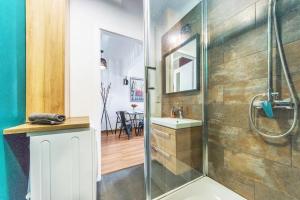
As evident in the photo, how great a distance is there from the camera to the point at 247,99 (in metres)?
1.13

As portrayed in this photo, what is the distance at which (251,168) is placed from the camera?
1.10 m

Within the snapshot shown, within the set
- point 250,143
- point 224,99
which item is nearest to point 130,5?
point 224,99

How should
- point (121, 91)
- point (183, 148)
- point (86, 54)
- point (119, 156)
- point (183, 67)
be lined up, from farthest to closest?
point (121, 91) < point (119, 156) < point (183, 67) < point (86, 54) < point (183, 148)

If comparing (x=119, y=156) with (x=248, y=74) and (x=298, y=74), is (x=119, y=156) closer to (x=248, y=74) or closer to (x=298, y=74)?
(x=248, y=74)

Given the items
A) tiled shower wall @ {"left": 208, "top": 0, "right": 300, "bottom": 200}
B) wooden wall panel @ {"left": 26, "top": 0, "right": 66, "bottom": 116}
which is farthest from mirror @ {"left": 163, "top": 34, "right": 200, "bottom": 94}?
wooden wall panel @ {"left": 26, "top": 0, "right": 66, "bottom": 116}

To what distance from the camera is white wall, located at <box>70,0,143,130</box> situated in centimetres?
162

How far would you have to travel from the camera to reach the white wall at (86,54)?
63.7 inches

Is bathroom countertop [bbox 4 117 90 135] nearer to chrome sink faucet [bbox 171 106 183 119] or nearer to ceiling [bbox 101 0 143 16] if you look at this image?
chrome sink faucet [bbox 171 106 183 119]

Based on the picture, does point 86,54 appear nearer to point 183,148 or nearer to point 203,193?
point 183,148

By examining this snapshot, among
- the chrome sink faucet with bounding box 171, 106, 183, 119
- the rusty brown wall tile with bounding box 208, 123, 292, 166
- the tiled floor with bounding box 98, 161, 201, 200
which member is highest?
the chrome sink faucet with bounding box 171, 106, 183, 119

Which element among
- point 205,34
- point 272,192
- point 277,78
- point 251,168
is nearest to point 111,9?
point 205,34

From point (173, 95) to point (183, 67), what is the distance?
41 cm

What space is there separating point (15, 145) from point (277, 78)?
5.96 feet

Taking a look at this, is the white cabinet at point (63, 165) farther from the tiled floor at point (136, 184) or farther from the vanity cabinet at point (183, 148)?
the vanity cabinet at point (183, 148)
